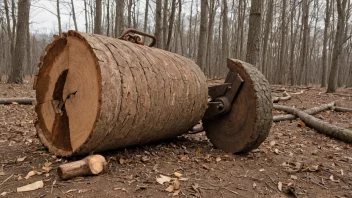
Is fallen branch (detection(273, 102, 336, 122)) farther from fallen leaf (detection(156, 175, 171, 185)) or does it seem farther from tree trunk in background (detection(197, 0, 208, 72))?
tree trunk in background (detection(197, 0, 208, 72))

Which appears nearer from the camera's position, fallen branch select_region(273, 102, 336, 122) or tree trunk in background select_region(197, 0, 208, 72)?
fallen branch select_region(273, 102, 336, 122)

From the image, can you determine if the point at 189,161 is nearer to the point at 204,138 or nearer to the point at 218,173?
the point at 218,173

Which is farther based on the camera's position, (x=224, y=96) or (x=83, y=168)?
(x=224, y=96)

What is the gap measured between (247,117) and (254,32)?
11.4 feet

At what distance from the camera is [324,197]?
2.38m

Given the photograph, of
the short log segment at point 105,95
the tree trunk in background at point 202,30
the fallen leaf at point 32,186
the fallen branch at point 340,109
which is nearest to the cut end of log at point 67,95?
the short log segment at point 105,95

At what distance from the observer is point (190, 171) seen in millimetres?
2646

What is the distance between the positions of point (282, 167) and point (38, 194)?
2.35 metres

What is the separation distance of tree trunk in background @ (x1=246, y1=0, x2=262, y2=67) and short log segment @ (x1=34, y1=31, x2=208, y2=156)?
10.7ft

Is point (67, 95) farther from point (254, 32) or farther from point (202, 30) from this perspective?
point (202, 30)

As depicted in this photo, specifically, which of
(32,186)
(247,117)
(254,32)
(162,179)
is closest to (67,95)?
(32,186)

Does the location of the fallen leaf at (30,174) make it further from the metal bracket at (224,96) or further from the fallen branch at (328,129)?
the fallen branch at (328,129)

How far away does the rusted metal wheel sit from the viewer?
3119mm

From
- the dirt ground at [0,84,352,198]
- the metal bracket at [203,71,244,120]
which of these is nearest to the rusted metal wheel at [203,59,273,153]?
the metal bracket at [203,71,244,120]
